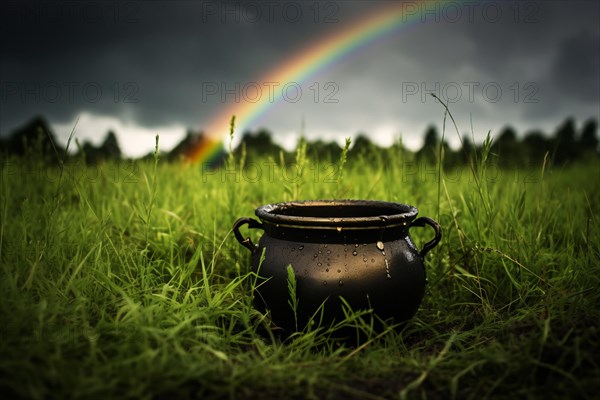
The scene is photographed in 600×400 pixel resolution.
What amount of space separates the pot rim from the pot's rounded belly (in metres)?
0.13

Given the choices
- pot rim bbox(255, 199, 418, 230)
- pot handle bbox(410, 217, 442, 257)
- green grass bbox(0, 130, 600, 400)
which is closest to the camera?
green grass bbox(0, 130, 600, 400)

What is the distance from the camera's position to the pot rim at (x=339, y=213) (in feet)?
7.66

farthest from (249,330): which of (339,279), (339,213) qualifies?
(339,213)

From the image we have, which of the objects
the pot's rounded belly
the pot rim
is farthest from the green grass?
the pot rim

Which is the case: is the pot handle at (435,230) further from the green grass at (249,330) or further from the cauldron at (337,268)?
the green grass at (249,330)

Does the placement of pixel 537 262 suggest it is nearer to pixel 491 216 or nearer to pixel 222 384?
pixel 491 216

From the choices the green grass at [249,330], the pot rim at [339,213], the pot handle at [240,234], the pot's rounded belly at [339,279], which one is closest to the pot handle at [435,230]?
the pot rim at [339,213]

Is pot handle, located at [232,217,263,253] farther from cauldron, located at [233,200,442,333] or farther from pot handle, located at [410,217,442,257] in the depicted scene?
pot handle, located at [410,217,442,257]

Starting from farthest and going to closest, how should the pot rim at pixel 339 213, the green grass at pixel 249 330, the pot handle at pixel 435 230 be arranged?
the pot handle at pixel 435 230 < the pot rim at pixel 339 213 < the green grass at pixel 249 330

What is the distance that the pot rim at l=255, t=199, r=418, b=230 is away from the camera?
2.33 metres

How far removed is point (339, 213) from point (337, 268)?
89 centimetres

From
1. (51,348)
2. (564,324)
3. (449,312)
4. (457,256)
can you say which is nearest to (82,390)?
(51,348)

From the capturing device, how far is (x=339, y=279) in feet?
7.70

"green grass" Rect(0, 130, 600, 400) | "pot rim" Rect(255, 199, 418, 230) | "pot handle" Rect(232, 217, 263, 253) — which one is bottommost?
"green grass" Rect(0, 130, 600, 400)
